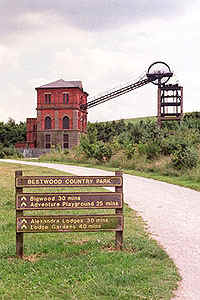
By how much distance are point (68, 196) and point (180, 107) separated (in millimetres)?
43167

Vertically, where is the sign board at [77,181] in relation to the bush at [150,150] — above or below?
below

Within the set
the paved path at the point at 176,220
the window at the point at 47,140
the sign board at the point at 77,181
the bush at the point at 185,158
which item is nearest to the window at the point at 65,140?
the window at the point at 47,140

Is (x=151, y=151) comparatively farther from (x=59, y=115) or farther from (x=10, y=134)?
(x=10, y=134)

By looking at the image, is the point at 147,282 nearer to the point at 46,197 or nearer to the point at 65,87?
the point at 46,197

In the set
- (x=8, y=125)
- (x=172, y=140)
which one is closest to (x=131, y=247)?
(x=172, y=140)

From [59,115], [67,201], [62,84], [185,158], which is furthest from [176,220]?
[62,84]

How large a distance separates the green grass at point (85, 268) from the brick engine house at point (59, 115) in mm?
50773

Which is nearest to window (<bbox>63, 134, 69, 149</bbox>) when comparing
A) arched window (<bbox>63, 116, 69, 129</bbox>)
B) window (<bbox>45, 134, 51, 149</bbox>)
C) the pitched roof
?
arched window (<bbox>63, 116, 69, 129</bbox>)

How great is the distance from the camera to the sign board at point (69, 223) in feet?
21.6

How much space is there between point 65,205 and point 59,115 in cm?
5270

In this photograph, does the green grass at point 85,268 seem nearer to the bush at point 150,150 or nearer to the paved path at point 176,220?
the paved path at point 176,220

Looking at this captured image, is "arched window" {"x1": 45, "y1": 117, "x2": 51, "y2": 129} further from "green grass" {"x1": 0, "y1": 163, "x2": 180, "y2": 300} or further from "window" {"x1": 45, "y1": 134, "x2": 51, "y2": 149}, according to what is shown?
"green grass" {"x1": 0, "y1": 163, "x2": 180, "y2": 300}

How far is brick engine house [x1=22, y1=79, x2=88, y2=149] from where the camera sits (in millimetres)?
58406

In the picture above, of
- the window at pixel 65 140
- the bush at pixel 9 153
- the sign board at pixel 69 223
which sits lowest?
the sign board at pixel 69 223
